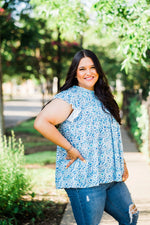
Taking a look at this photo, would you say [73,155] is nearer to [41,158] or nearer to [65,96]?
[65,96]

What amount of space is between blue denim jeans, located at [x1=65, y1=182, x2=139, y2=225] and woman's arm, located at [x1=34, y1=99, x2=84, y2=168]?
221 mm

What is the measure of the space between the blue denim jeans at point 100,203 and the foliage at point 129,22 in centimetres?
224

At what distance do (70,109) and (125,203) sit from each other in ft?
2.54

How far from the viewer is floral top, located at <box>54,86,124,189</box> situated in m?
2.18

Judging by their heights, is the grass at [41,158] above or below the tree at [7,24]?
below

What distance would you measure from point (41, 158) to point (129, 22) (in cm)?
378

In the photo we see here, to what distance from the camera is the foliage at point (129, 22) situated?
4.07 metres

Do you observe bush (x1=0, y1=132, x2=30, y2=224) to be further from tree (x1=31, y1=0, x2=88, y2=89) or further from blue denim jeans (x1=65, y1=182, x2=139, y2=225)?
tree (x1=31, y1=0, x2=88, y2=89)

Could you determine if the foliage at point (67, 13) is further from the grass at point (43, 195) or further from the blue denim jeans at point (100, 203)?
the blue denim jeans at point (100, 203)

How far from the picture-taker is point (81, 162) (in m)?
2.19

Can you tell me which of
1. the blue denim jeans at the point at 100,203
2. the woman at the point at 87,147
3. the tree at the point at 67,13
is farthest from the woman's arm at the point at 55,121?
the tree at the point at 67,13

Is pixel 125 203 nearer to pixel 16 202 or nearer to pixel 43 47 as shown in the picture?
pixel 16 202

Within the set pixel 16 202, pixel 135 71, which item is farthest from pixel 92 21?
pixel 135 71

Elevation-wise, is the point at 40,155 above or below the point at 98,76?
below
